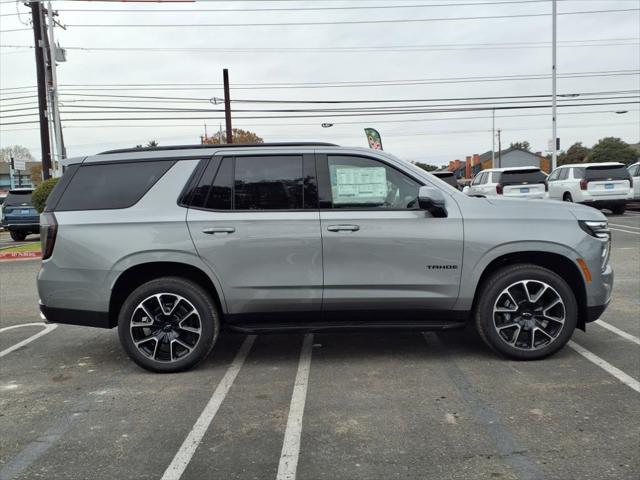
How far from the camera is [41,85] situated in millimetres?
23703

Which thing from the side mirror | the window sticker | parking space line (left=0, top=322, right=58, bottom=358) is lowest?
parking space line (left=0, top=322, right=58, bottom=358)

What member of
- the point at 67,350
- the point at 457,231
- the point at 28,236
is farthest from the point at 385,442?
the point at 28,236

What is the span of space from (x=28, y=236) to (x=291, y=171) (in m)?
19.4

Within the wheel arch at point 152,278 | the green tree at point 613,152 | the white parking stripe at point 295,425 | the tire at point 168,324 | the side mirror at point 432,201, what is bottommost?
the white parking stripe at point 295,425

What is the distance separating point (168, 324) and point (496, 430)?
2664 mm

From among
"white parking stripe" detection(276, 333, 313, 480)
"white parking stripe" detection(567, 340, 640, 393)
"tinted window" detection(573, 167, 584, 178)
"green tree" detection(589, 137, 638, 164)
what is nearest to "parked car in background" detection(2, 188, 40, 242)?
"white parking stripe" detection(276, 333, 313, 480)

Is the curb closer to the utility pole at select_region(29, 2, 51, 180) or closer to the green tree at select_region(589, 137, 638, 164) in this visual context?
the utility pole at select_region(29, 2, 51, 180)

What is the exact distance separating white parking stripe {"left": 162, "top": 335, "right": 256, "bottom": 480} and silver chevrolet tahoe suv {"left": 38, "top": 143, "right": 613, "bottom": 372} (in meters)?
0.35

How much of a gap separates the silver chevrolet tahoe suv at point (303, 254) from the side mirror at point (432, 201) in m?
0.01

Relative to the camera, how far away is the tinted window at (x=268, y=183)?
4.51 metres

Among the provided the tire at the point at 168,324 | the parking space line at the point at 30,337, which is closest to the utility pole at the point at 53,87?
the parking space line at the point at 30,337

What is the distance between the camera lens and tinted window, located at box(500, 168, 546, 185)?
18.4 metres

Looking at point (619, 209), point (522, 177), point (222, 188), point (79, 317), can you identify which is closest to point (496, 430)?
point (222, 188)

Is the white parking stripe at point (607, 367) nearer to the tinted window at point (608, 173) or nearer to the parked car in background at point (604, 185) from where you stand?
the parked car in background at point (604, 185)
